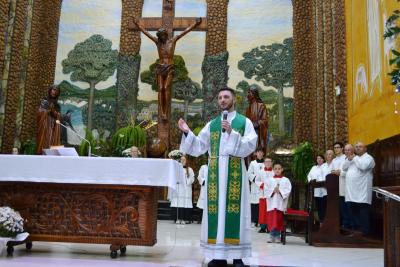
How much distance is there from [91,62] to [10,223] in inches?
409

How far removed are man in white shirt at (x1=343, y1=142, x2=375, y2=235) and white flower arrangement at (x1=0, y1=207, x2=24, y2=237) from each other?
5122 millimetres

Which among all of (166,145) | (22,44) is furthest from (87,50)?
(166,145)

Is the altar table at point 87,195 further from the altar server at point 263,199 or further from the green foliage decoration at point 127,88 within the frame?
the green foliage decoration at point 127,88

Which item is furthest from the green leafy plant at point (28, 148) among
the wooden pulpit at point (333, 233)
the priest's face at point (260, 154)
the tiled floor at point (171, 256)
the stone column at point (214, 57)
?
the wooden pulpit at point (333, 233)

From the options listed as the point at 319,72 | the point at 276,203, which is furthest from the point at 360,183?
the point at 319,72

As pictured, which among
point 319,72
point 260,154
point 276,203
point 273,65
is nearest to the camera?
point 276,203

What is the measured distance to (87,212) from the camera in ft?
17.7

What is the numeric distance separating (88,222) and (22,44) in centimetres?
945

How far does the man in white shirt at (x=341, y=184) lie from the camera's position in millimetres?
8045

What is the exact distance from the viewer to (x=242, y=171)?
16.1 feet

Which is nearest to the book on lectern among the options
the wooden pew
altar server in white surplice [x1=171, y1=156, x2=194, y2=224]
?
the wooden pew

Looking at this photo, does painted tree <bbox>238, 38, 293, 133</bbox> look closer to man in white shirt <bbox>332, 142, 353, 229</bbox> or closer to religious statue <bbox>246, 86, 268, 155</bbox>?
religious statue <bbox>246, 86, 268, 155</bbox>

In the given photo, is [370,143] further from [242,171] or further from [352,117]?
[242,171]

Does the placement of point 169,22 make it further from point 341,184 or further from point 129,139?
point 341,184
